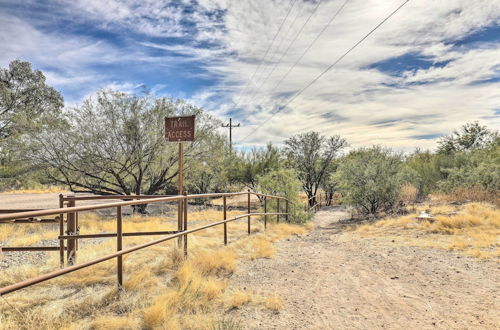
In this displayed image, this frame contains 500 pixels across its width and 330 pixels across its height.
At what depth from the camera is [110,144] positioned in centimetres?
1544

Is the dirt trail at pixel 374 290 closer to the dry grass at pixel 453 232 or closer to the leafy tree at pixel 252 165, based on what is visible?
the dry grass at pixel 453 232

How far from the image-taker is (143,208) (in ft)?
57.2

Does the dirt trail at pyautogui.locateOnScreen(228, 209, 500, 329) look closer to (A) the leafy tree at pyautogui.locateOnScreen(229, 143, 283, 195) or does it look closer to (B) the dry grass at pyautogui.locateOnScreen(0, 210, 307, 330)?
(B) the dry grass at pyautogui.locateOnScreen(0, 210, 307, 330)

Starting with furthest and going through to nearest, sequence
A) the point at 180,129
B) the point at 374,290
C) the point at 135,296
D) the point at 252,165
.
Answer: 1. the point at 252,165
2. the point at 180,129
3. the point at 374,290
4. the point at 135,296

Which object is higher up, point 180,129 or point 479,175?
point 180,129

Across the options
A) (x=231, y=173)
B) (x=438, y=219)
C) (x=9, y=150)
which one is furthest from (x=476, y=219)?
(x=231, y=173)

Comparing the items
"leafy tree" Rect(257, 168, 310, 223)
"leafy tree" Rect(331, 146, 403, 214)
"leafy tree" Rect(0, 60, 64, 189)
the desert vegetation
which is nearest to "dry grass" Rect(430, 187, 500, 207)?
the desert vegetation

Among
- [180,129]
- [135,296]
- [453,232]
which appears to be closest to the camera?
[135,296]

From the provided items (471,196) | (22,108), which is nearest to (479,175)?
(471,196)

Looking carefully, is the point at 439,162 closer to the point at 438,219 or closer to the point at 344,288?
the point at 438,219

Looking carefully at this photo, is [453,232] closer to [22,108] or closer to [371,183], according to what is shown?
[371,183]

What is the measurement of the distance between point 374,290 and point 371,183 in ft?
40.7

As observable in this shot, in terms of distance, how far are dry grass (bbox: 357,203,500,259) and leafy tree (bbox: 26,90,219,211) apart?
10.5 metres

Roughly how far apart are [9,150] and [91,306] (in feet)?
46.0
